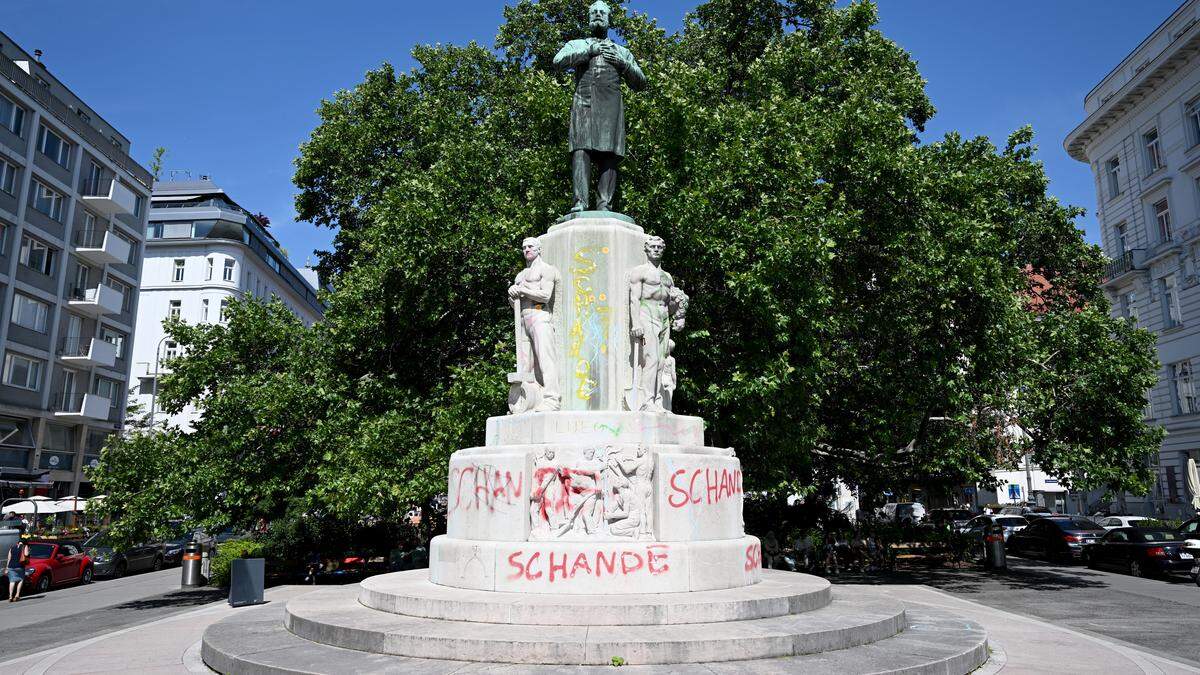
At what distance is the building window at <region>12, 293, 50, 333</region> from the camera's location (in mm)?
37656

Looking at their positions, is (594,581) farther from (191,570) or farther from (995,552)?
(995,552)

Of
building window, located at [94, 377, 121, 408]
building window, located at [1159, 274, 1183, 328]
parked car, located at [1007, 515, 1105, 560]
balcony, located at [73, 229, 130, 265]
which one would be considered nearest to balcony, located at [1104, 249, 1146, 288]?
building window, located at [1159, 274, 1183, 328]

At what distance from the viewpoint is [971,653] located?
7.80m

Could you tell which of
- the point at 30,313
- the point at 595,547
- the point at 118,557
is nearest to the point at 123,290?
the point at 30,313

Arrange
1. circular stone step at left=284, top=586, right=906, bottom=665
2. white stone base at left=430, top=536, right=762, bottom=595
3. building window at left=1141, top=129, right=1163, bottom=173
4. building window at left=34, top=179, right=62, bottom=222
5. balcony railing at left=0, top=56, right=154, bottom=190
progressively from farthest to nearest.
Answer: building window at left=1141, top=129, right=1163, bottom=173, building window at left=34, top=179, right=62, bottom=222, balcony railing at left=0, top=56, right=154, bottom=190, white stone base at left=430, top=536, right=762, bottom=595, circular stone step at left=284, top=586, right=906, bottom=665

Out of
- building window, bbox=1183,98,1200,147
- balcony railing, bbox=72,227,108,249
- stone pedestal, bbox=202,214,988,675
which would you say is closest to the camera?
stone pedestal, bbox=202,214,988,675

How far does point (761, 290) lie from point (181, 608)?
15.1 meters

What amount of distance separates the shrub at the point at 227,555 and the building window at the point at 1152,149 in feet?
146

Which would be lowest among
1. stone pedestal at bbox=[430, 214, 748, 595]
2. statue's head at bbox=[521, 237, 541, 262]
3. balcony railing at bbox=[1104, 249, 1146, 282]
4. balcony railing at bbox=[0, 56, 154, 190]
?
stone pedestal at bbox=[430, 214, 748, 595]

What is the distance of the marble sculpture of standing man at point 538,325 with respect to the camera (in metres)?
11.1

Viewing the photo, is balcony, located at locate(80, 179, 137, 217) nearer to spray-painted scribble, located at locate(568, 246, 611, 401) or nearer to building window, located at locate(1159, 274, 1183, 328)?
spray-painted scribble, located at locate(568, 246, 611, 401)

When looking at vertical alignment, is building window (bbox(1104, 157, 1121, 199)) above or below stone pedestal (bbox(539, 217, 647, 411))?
above

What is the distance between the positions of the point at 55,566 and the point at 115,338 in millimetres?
25781

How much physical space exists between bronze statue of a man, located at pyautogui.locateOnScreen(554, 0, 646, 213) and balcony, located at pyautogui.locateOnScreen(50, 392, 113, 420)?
39129mm
